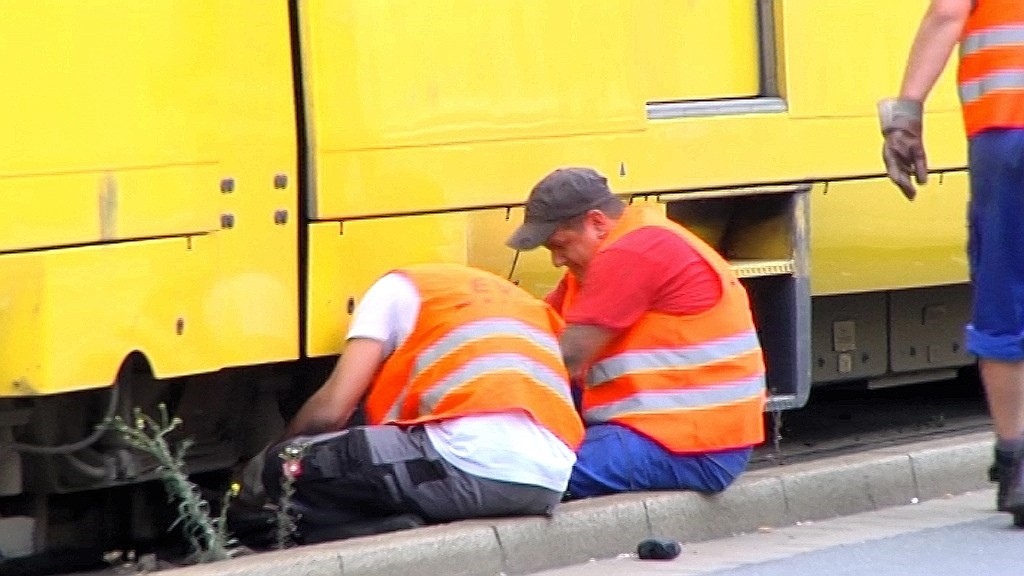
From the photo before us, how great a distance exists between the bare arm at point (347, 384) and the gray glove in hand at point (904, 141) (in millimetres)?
1448

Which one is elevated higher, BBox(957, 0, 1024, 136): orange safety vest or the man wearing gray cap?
BBox(957, 0, 1024, 136): orange safety vest

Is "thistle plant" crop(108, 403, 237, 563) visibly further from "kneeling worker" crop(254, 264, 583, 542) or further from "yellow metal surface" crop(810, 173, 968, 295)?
"yellow metal surface" crop(810, 173, 968, 295)

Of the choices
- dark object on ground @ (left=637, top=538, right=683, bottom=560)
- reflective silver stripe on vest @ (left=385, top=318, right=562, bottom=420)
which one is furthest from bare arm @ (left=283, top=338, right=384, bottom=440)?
dark object on ground @ (left=637, top=538, right=683, bottom=560)

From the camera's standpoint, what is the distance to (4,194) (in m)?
4.97

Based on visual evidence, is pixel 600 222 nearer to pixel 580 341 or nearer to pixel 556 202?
pixel 556 202

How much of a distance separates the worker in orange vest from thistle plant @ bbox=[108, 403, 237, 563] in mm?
2002

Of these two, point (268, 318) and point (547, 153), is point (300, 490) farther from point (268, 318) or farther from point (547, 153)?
point (547, 153)

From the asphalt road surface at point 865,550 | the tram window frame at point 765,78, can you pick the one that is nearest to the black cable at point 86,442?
the asphalt road surface at point 865,550

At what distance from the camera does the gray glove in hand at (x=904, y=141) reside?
5.50 m

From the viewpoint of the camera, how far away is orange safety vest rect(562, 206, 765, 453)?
578cm

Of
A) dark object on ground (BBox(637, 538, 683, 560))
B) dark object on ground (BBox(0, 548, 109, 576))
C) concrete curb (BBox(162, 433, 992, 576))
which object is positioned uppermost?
concrete curb (BBox(162, 433, 992, 576))

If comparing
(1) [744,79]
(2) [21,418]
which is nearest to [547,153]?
(1) [744,79]

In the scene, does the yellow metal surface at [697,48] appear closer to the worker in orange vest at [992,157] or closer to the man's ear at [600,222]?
the man's ear at [600,222]

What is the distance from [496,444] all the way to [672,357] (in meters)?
0.72
